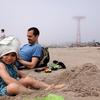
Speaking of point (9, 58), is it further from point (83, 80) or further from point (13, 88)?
point (83, 80)

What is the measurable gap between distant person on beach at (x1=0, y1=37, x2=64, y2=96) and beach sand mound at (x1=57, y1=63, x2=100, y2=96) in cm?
34

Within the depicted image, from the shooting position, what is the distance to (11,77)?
226 inches

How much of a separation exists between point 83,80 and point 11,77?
3.70 ft

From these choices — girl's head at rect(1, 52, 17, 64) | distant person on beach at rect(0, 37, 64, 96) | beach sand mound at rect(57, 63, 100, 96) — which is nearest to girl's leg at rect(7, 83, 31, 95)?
distant person on beach at rect(0, 37, 64, 96)

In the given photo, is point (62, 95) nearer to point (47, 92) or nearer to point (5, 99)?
point (47, 92)

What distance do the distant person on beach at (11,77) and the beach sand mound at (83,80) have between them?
1.11 feet

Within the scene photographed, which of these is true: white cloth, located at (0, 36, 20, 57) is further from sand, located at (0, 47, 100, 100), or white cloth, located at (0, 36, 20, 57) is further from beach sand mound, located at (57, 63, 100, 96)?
beach sand mound, located at (57, 63, 100, 96)

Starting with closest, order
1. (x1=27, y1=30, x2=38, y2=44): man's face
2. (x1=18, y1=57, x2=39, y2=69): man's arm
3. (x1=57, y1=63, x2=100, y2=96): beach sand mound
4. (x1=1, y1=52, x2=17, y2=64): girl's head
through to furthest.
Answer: (x1=57, y1=63, x2=100, y2=96): beach sand mound < (x1=1, y1=52, x2=17, y2=64): girl's head < (x1=18, y1=57, x2=39, y2=69): man's arm < (x1=27, y1=30, x2=38, y2=44): man's face

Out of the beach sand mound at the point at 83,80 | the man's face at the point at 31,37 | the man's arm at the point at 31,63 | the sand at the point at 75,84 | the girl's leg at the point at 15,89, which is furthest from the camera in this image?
the man's face at the point at 31,37

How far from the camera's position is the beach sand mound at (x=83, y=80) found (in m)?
5.37

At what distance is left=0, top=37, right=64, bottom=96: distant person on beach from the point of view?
5570 millimetres

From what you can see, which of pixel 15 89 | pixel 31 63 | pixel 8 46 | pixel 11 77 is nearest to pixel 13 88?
pixel 15 89

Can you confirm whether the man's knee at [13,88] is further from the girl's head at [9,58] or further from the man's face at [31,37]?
the man's face at [31,37]

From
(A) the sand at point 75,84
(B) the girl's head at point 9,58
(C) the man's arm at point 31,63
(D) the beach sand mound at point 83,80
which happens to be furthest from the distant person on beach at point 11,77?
(C) the man's arm at point 31,63
